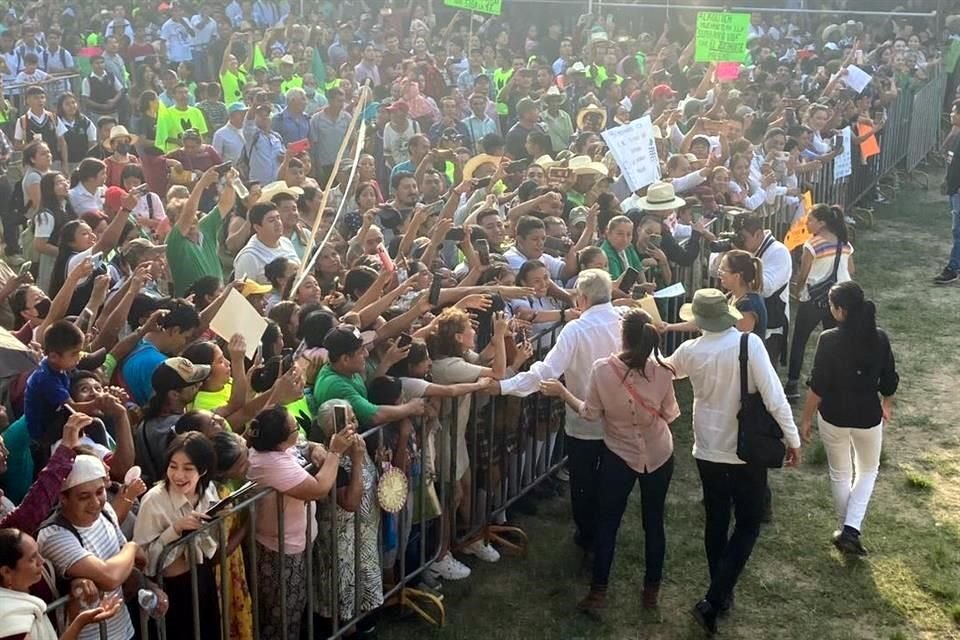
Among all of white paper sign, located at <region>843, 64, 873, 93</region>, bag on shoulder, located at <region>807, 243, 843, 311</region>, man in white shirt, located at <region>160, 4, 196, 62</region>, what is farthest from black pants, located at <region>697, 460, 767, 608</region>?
man in white shirt, located at <region>160, 4, 196, 62</region>

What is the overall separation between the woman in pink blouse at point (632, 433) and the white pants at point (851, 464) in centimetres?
141

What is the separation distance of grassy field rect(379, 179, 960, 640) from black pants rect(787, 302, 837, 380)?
88cm

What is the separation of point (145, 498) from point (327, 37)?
17.5 meters

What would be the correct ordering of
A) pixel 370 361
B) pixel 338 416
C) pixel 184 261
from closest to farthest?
pixel 338 416, pixel 370 361, pixel 184 261

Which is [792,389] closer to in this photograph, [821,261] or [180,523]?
[821,261]

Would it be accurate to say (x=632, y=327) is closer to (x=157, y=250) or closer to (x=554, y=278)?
(x=554, y=278)

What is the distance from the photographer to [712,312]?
19.8ft

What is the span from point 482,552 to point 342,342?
6.17 feet

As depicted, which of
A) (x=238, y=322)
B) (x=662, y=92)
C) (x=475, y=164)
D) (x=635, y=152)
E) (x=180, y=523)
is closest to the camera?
(x=180, y=523)

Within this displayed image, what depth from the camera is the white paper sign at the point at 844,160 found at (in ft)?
45.3

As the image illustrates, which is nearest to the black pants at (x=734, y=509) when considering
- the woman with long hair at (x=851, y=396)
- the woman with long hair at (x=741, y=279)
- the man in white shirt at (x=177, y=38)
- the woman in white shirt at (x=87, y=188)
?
the woman with long hair at (x=851, y=396)

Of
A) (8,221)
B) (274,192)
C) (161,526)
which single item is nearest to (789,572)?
(161,526)

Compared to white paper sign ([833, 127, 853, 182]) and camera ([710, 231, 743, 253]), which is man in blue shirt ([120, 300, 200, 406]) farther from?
white paper sign ([833, 127, 853, 182])

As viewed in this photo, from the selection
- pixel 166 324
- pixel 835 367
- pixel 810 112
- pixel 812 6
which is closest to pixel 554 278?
pixel 835 367
